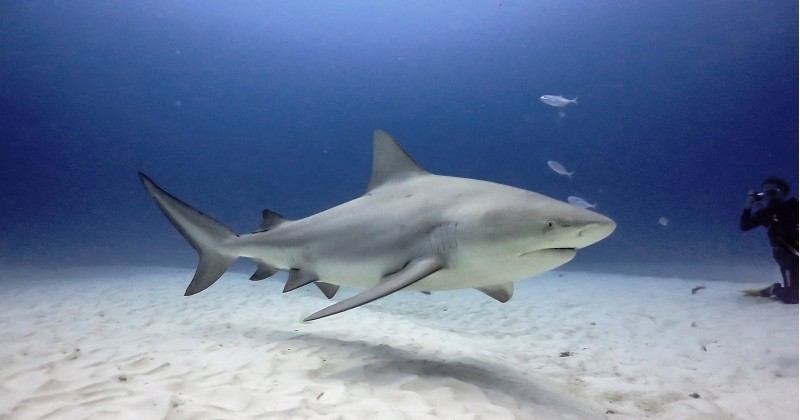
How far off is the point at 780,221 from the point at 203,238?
939cm

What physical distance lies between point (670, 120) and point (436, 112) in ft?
111

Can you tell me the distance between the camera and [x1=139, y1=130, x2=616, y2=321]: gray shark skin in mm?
2646

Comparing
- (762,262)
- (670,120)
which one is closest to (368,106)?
(670,120)

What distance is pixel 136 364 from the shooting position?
330 centimetres

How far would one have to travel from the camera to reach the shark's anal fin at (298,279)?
391 centimetres

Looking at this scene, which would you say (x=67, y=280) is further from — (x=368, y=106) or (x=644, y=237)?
(x=368, y=106)

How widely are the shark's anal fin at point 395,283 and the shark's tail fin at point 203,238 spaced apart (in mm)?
2059

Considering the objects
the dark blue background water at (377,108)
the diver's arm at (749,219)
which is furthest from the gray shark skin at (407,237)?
the dark blue background water at (377,108)

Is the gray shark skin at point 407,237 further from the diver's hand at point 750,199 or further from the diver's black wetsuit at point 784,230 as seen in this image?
the diver's black wetsuit at point 784,230

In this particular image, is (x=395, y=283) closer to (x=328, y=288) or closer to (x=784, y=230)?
(x=328, y=288)

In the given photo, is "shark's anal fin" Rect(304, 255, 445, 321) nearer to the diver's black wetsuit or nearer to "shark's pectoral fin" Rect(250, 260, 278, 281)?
"shark's pectoral fin" Rect(250, 260, 278, 281)

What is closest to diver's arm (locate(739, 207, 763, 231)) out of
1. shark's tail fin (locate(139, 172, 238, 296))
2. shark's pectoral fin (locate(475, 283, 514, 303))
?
shark's pectoral fin (locate(475, 283, 514, 303))

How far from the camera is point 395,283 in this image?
284cm

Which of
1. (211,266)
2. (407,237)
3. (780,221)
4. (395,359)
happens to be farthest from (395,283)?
(780,221)
